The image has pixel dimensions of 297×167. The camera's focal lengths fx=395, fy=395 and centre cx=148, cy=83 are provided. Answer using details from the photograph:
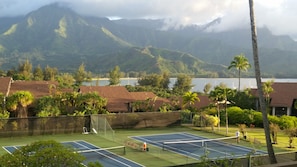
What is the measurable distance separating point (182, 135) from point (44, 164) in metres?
27.6

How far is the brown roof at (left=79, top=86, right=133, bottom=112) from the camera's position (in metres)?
46.2

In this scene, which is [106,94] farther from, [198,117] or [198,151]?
[198,151]

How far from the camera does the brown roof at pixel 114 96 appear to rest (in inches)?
1818

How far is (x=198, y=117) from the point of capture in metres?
39.9

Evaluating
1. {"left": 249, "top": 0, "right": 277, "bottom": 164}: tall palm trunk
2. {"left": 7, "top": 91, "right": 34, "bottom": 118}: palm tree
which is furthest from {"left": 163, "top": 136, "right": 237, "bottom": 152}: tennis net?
{"left": 7, "top": 91, "right": 34, "bottom": 118}: palm tree

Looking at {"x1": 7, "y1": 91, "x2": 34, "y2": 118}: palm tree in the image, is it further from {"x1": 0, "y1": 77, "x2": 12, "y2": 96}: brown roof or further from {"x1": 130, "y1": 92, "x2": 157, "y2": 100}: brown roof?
{"x1": 130, "y1": 92, "x2": 157, "y2": 100}: brown roof

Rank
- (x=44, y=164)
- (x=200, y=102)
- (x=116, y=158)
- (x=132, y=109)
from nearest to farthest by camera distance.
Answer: (x=44, y=164) → (x=116, y=158) → (x=132, y=109) → (x=200, y=102)

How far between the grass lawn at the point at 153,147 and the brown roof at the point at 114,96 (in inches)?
330

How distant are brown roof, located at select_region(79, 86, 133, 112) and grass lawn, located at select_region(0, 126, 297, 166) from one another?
27.5 feet

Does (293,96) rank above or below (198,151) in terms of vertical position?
above

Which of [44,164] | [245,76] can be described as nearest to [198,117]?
[44,164]

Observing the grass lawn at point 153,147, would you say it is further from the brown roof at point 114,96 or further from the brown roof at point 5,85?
the brown roof at point 5,85

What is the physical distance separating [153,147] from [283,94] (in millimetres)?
27420

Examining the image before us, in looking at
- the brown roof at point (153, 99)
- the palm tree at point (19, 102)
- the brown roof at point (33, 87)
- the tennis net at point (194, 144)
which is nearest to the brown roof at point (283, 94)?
the brown roof at point (153, 99)
